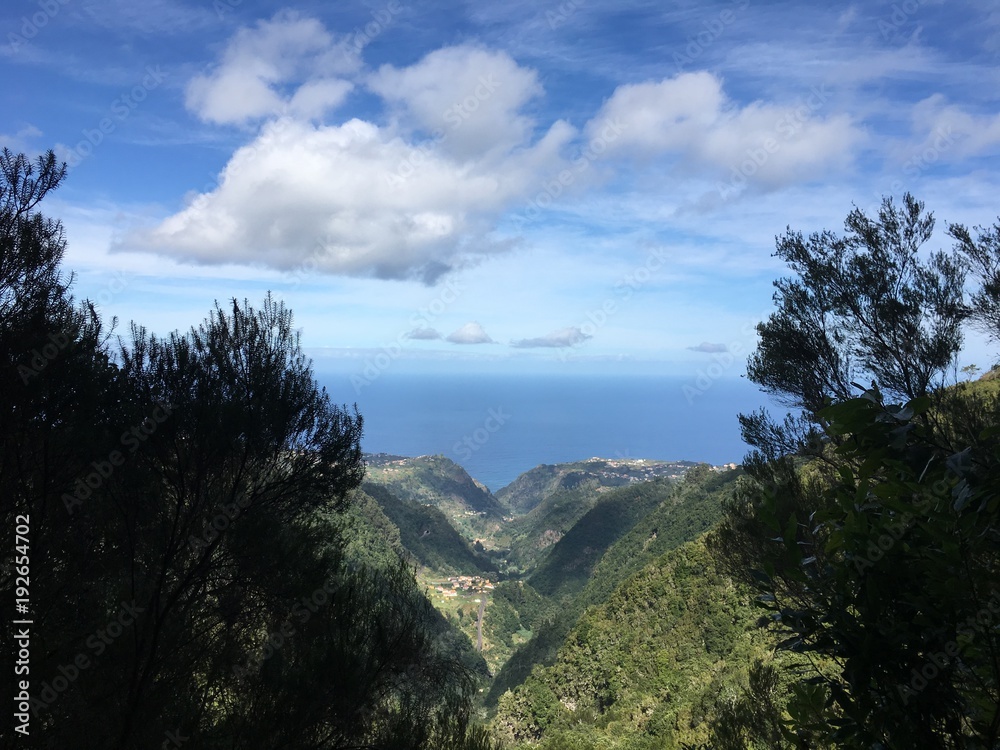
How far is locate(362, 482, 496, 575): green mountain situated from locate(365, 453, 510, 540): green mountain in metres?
42.9

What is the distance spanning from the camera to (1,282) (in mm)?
4879

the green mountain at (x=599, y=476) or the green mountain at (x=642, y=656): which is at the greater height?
the green mountain at (x=599, y=476)

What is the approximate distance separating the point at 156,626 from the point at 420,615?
3.09 metres

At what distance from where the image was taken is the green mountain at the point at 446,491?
172625 mm

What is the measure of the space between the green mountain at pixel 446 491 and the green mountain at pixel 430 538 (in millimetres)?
42907

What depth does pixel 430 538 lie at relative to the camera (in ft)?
379

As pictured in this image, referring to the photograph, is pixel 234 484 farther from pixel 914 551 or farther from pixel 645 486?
pixel 645 486

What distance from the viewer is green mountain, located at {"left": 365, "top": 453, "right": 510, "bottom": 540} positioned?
172625mm

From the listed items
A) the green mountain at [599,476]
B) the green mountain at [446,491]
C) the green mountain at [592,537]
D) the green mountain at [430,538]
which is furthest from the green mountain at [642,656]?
the green mountain at [599,476]

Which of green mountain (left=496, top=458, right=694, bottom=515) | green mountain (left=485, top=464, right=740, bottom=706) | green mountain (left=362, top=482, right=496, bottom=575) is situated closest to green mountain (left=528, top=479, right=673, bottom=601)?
green mountain (left=362, top=482, right=496, bottom=575)

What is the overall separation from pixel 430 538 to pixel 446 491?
240ft

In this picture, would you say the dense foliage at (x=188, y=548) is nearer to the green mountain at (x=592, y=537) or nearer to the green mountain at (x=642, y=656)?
the green mountain at (x=642, y=656)

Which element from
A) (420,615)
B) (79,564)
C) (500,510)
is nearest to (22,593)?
(79,564)

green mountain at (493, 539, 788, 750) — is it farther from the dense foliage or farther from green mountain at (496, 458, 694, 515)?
green mountain at (496, 458, 694, 515)
